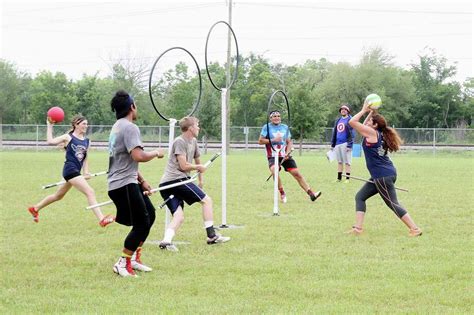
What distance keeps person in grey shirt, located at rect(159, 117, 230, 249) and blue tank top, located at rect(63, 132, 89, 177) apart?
2289mm

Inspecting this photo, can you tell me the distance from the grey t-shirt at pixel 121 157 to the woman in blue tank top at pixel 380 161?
3.76 metres

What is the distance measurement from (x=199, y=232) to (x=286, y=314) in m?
5.12

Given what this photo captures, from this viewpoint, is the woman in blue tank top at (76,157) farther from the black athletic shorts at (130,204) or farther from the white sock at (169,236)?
the black athletic shorts at (130,204)

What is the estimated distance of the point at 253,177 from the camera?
22219 millimetres

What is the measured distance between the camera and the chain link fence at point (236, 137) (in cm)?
5078

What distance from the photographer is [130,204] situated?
25.1 feet

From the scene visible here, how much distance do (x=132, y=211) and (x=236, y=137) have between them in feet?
153

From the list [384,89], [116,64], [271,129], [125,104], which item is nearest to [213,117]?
[116,64]

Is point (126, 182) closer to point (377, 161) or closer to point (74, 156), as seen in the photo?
point (74, 156)

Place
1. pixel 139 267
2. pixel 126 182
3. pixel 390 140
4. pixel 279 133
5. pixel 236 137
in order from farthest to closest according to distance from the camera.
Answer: pixel 236 137 → pixel 279 133 → pixel 390 140 → pixel 139 267 → pixel 126 182

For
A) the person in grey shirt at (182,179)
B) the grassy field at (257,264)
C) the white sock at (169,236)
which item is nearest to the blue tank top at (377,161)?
the grassy field at (257,264)

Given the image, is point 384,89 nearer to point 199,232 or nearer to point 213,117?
point 213,117

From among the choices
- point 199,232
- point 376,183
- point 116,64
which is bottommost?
point 199,232

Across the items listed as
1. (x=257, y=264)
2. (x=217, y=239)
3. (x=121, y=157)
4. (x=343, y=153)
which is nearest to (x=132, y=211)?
(x=121, y=157)
